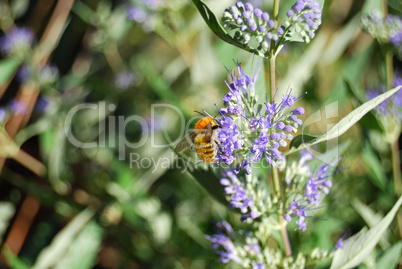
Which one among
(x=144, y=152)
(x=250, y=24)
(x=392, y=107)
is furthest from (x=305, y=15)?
(x=144, y=152)

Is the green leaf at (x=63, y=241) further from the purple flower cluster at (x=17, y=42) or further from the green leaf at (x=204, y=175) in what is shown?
the purple flower cluster at (x=17, y=42)

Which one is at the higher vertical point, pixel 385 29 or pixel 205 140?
pixel 205 140

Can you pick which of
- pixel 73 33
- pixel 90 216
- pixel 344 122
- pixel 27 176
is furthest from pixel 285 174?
pixel 73 33

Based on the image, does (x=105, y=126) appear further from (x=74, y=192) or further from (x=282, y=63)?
(x=282, y=63)

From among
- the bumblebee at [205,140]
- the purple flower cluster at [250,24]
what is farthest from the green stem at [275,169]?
the bumblebee at [205,140]

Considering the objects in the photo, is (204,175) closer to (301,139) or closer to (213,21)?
(301,139)

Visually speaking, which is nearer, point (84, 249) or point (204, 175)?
point (204, 175)

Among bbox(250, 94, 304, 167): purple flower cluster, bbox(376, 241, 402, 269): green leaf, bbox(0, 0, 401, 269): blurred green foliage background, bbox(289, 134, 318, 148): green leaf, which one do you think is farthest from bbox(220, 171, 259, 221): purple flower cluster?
bbox(0, 0, 401, 269): blurred green foliage background
